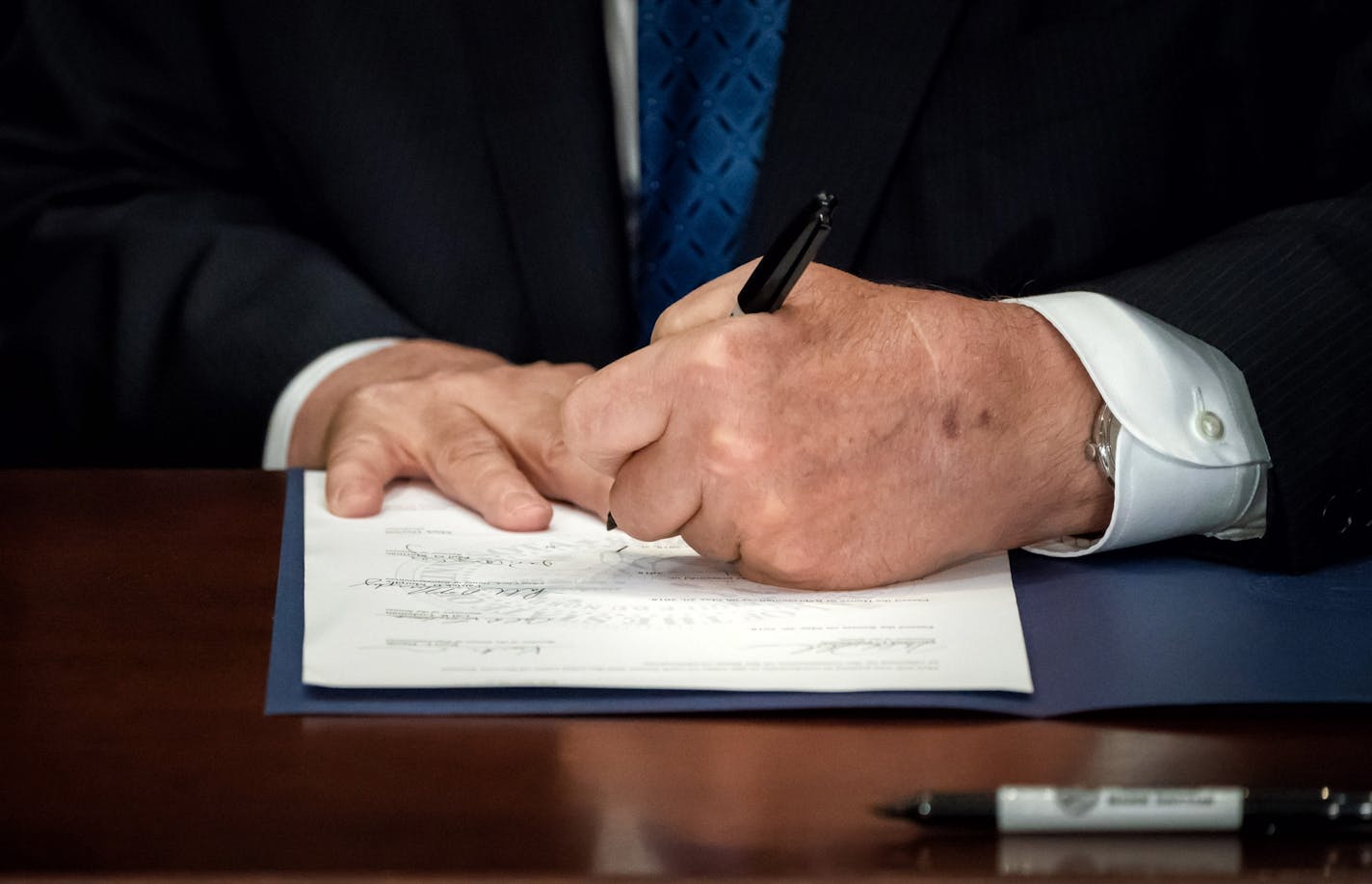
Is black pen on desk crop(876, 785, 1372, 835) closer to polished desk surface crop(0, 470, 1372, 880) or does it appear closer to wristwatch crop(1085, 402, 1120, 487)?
polished desk surface crop(0, 470, 1372, 880)

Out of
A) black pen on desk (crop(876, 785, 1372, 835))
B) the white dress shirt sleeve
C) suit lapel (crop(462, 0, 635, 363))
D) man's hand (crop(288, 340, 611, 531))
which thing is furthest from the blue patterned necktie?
black pen on desk (crop(876, 785, 1372, 835))

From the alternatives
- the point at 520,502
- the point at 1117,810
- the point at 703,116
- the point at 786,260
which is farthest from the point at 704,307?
the point at 703,116

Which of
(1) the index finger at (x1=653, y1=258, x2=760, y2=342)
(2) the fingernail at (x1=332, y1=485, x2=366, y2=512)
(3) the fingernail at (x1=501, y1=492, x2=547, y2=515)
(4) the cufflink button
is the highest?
(1) the index finger at (x1=653, y1=258, x2=760, y2=342)

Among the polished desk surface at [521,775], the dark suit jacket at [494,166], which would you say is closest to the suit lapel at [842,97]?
the dark suit jacket at [494,166]

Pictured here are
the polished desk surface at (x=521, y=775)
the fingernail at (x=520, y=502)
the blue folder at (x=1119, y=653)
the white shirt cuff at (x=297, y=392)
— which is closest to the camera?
the polished desk surface at (x=521, y=775)

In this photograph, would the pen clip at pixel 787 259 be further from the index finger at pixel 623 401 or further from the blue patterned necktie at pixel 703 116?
the blue patterned necktie at pixel 703 116

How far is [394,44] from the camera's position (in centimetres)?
133

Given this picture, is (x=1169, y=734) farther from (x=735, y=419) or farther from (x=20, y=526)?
(x=20, y=526)

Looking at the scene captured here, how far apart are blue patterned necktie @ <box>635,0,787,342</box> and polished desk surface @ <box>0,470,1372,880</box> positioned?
727 millimetres

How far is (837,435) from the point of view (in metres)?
0.78

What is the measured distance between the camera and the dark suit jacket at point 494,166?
47.9 inches

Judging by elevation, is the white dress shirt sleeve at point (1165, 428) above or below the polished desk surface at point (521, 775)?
above

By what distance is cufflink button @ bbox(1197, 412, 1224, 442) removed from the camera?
0.85 m

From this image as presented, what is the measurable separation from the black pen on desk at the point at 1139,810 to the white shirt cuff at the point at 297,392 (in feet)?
2.77
